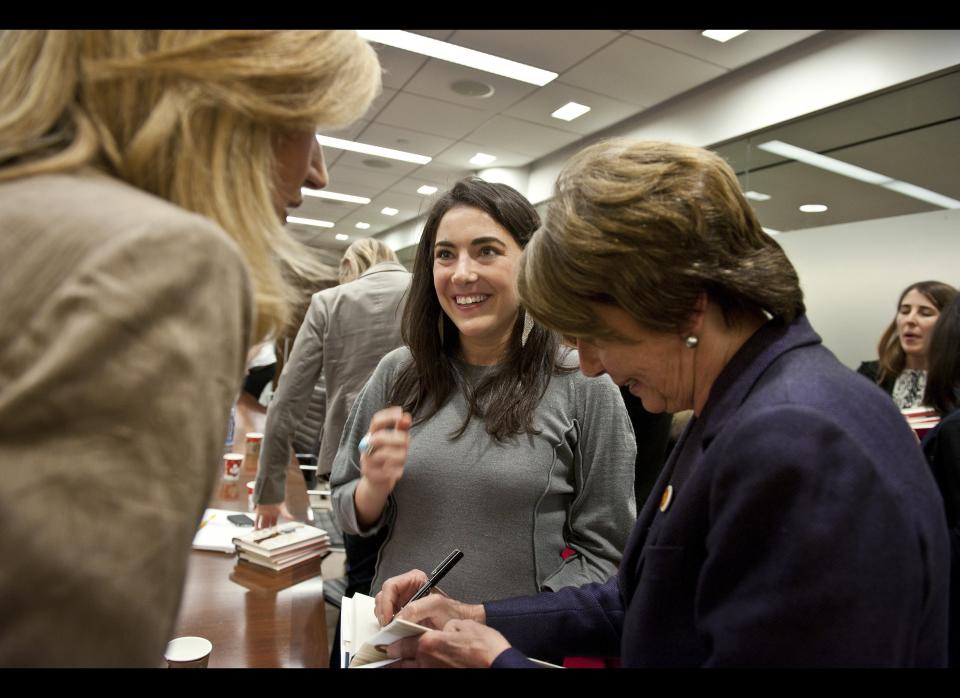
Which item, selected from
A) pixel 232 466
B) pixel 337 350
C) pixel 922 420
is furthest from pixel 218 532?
pixel 922 420

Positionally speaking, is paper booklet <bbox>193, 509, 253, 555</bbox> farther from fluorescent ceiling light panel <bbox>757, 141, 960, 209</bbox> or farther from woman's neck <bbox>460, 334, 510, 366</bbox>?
fluorescent ceiling light panel <bbox>757, 141, 960, 209</bbox>

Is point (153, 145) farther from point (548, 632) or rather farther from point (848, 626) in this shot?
point (548, 632)

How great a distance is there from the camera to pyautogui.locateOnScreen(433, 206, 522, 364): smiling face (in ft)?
4.99

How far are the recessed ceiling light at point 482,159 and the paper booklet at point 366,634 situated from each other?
7.19 metres

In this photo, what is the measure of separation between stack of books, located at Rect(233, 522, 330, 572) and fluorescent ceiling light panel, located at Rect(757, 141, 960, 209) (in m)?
4.16

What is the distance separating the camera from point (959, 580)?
1978mm

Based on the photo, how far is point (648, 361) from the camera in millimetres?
1025

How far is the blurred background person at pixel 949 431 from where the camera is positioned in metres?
1.96

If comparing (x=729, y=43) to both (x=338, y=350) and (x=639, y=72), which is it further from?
(x=338, y=350)

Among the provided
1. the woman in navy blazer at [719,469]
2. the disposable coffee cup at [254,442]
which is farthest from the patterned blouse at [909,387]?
the disposable coffee cup at [254,442]

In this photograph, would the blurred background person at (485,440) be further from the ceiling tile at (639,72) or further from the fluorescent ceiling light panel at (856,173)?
the ceiling tile at (639,72)

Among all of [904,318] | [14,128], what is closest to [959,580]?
[904,318]

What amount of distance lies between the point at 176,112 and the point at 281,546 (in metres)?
1.41

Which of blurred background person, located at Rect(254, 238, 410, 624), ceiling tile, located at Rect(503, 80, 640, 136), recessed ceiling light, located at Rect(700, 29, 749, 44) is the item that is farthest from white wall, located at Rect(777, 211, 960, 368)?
blurred background person, located at Rect(254, 238, 410, 624)
